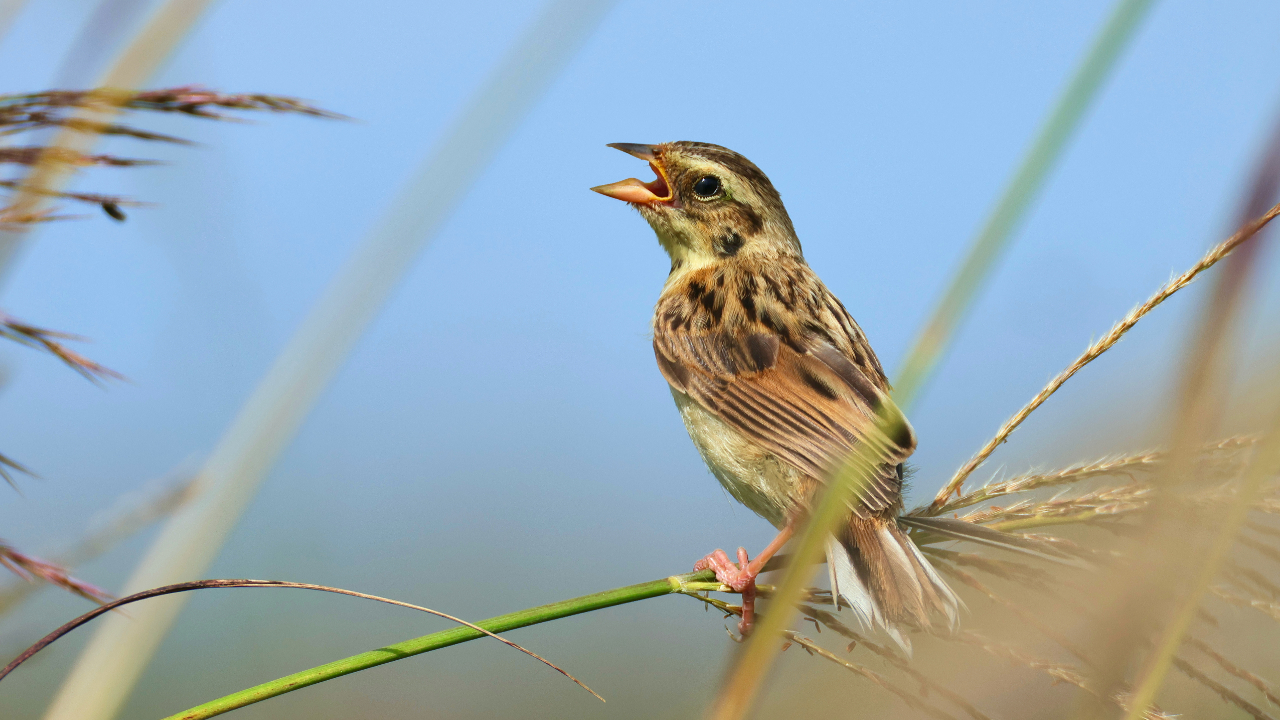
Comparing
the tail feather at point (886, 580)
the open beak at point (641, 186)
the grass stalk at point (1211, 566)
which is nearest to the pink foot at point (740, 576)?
the tail feather at point (886, 580)

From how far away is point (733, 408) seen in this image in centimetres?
282

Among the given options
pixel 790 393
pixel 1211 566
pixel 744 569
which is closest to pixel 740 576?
pixel 744 569

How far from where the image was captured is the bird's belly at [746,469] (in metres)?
2.67

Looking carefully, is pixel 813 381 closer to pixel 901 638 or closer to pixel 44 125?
pixel 901 638

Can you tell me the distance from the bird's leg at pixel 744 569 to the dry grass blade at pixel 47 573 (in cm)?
143

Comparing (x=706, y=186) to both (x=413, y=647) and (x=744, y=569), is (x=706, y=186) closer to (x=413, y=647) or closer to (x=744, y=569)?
(x=744, y=569)

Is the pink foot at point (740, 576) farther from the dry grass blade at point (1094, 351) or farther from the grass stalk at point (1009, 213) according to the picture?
the grass stalk at point (1009, 213)

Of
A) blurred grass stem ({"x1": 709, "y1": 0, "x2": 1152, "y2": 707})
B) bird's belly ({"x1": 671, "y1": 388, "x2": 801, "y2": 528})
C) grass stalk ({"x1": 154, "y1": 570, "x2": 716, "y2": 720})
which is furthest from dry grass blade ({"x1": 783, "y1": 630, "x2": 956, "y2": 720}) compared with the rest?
bird's belly ({"x1": 671, "y1": 388, "x2": 801, "y2": 528})

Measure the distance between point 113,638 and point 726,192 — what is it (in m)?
2.81

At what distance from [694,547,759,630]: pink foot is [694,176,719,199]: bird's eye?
1.54 m

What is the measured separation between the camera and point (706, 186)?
347 centimetres

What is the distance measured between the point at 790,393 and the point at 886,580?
2.43 ft

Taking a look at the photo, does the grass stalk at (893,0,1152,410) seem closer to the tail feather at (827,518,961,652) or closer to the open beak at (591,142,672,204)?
the tail feather at (827,518,961,652)

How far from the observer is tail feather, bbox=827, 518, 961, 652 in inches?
80.4
